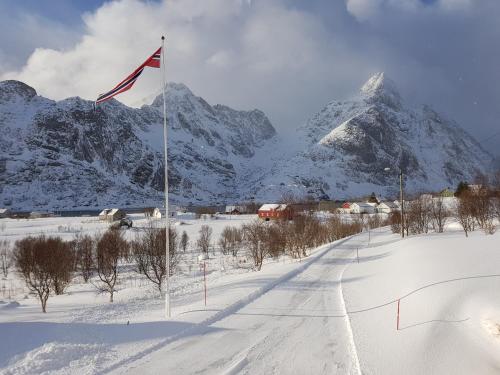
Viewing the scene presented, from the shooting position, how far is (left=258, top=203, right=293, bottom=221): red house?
114562 millimetres

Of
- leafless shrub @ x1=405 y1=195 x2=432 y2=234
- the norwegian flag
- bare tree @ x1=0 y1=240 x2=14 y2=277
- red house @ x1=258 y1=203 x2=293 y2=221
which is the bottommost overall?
bare tree @ x1=0 y1=240 x2=14 y2=277

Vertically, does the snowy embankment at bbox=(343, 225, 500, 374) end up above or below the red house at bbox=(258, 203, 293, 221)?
below

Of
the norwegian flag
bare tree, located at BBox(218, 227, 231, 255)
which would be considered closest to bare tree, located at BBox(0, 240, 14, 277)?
bare tree, located at BBox(218, 227, 231, 255)

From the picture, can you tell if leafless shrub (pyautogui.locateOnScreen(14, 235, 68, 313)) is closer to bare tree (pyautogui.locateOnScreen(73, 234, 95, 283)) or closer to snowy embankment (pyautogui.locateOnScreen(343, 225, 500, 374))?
bare tree (pyautogui.locateOnScreen(73, 234, 95, 283))

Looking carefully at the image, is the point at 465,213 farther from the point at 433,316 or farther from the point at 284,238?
the point at 433,316

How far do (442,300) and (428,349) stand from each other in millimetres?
3938

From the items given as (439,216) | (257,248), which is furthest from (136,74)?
(439,216)

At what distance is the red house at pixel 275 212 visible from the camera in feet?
376

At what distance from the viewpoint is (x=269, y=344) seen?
41.0 feet

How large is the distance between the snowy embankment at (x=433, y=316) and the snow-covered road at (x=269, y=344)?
2.47 ft

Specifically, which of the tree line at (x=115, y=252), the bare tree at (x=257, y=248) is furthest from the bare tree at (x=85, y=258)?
the bare tree at (x=257, y=248)

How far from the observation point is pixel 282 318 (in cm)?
1570

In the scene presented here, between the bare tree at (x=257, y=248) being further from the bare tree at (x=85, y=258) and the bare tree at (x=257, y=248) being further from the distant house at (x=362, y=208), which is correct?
the distant house at (x=362, y=208)

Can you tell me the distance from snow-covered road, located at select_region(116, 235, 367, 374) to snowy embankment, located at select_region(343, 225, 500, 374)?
2.47 ft
